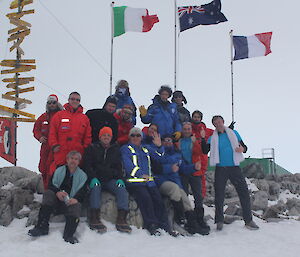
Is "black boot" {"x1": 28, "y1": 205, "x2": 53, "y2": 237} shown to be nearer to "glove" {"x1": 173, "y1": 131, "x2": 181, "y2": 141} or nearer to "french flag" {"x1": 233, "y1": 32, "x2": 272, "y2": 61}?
"glove" {"x1": 173, "y1": 131, "x2": 181, "y2": 141}

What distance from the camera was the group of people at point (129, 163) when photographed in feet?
20.6

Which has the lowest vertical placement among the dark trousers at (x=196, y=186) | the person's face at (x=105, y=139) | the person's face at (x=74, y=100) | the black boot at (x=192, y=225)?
the black boot at (x=192, y=225)

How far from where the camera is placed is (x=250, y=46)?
1603cm

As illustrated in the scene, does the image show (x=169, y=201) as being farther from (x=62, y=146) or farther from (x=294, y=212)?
(x=294, y=212)

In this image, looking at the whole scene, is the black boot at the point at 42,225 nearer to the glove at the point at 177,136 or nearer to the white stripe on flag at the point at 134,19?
the glove at the point at 177,136

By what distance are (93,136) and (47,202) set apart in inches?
82.4

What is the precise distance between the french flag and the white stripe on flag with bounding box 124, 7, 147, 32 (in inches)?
184

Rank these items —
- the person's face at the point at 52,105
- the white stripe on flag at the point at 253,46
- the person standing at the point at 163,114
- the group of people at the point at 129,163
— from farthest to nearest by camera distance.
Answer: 1. the white stripe on flag at the point at 253,46
2. the person standing at the point at 163,114
3. the person's face at the point at 52,105
4. the group of people at the point at 129,163

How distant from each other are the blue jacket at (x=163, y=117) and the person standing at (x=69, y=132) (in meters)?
1.92

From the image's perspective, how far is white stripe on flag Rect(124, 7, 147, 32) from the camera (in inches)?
588

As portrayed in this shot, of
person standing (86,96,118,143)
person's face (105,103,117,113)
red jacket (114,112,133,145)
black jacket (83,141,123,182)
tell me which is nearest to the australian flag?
red jacket (114,112,133,145)

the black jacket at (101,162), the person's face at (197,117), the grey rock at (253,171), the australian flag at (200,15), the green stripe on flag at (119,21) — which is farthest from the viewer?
the grey rock at (253,171)

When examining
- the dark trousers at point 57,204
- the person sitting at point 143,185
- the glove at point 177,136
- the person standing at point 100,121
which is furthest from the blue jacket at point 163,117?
the dark trousers at point 57,204

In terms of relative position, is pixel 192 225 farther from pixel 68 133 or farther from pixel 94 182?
pixel 68 133
